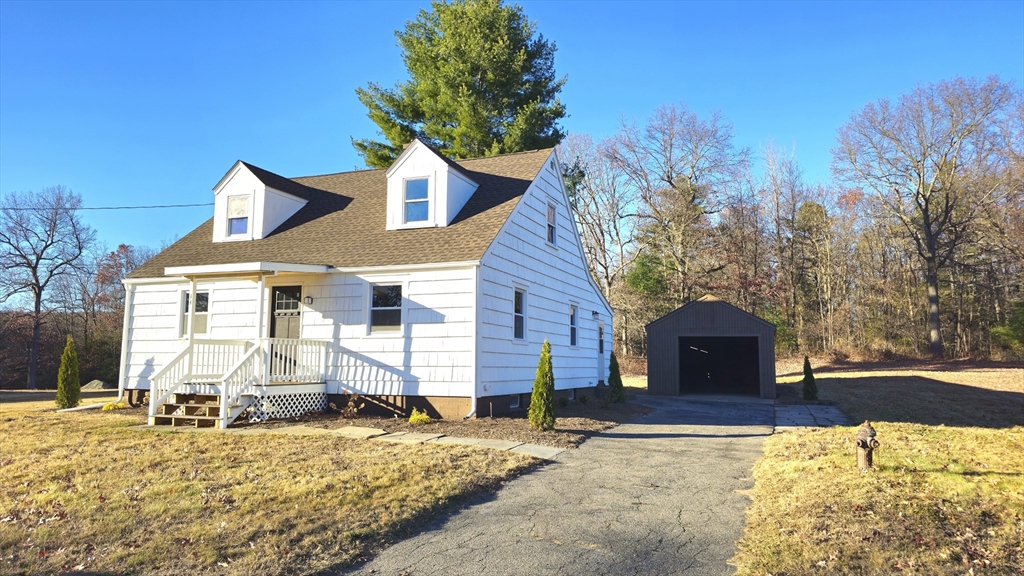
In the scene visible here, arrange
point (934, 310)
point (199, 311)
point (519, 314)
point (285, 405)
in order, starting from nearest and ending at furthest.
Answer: point (285, 405) < point (519, 314) < point (199, 311) < point (934, 310)

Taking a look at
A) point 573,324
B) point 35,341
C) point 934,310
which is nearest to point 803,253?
point 934,310

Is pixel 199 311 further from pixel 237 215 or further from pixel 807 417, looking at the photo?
pixel 807 417

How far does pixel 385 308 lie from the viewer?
43.7 feet

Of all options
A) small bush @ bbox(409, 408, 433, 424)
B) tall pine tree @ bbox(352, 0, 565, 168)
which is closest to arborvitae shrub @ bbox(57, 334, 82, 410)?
small bush @ bbox(409, 408, 433, 424)

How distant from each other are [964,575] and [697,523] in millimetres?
2021

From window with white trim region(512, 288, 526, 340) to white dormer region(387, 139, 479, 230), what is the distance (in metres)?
2.36

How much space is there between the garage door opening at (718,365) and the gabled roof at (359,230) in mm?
11742

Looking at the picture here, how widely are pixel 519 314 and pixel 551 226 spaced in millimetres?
3365

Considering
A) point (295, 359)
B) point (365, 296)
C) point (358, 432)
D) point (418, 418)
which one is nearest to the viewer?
point (358, 432)

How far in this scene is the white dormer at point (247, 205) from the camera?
16.1m

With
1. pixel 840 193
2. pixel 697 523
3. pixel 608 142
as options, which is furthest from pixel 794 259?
pixel 697 523

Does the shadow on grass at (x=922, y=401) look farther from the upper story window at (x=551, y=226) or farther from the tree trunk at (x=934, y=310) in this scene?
the tree trunk at (x=934, y=310)

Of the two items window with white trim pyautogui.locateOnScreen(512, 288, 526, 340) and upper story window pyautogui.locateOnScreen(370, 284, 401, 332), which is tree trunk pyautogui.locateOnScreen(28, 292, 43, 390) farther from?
window with white trim pyautogui.locateOnScreen(512, 288, 526, 340)

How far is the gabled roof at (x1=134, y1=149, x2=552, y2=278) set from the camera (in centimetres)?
1354
